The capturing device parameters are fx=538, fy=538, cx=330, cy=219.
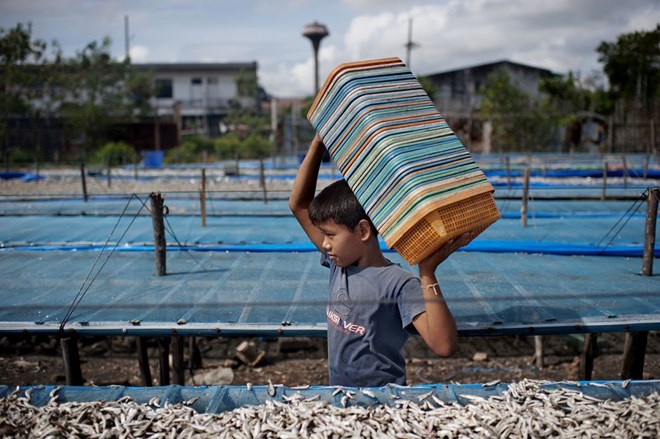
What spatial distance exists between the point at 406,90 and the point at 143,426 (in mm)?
1821

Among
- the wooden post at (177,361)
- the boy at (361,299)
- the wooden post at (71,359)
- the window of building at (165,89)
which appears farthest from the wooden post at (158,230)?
the window of building at (165,89)

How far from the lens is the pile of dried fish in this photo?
6.98 ft

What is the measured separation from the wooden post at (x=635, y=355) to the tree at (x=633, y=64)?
84.3 ft

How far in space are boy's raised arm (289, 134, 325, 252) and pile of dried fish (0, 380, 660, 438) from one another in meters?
0.86

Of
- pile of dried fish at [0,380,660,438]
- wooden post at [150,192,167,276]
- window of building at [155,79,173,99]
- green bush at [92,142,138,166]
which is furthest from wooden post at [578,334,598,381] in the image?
window of building at [155,79,173,99]

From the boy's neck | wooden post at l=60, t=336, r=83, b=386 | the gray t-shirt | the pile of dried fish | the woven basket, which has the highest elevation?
the woven basket

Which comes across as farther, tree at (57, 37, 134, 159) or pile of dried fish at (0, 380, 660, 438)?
tree at (57, 37, 134, 159)

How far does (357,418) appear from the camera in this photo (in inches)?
86.8

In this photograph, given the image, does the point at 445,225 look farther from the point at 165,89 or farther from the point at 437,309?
the point at 165,89

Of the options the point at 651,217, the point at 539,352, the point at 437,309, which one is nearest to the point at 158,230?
the point at 437,309

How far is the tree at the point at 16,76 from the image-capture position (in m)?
28.5

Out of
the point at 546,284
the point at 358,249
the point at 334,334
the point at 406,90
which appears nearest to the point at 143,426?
the point at 334,334

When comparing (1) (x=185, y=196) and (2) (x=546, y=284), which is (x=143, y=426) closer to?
(2) (x=546, y=284)

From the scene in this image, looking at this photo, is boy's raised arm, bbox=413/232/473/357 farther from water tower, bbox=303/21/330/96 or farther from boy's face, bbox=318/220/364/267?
water tower, bbox=303/21/330/96
